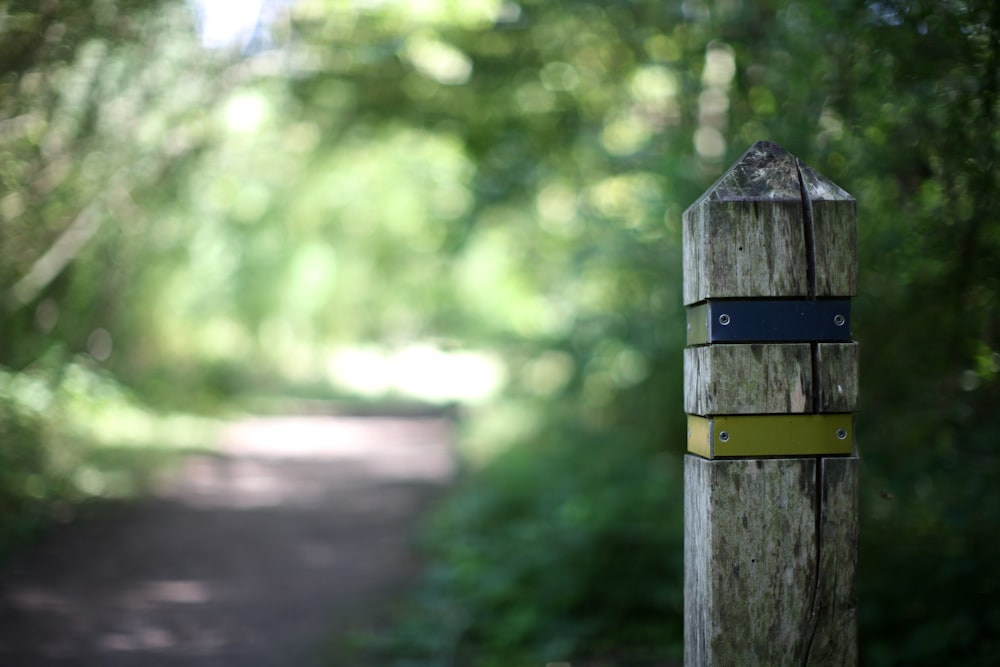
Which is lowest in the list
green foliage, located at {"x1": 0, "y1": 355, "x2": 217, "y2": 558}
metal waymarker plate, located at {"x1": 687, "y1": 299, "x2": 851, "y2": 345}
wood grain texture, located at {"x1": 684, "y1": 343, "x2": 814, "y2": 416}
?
green foliage, located at {"x1": 0, "y1": 355, "x2": 217, "y2": 558}

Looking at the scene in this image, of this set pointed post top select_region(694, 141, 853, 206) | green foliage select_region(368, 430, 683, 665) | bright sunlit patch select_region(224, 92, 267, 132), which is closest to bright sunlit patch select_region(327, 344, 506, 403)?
bright sunlit patch select_region(224, 92, 267, 132)

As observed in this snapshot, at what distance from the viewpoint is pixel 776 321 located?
2.43m

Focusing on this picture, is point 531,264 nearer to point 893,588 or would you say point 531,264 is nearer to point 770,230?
point 893,588

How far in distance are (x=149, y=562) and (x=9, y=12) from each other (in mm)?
4489

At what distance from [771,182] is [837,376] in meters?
0.56

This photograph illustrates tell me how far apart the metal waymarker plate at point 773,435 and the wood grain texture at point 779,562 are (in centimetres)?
3

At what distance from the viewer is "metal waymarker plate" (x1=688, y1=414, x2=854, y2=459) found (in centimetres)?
242

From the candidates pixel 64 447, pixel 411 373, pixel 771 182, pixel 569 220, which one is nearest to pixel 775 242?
pixel 771 182

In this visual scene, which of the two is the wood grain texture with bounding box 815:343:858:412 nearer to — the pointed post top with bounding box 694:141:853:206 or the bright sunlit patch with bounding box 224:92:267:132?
the pointed post top with bounding box 694:141:853:206

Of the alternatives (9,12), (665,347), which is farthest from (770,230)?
(9,12)

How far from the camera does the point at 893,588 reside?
4.58m

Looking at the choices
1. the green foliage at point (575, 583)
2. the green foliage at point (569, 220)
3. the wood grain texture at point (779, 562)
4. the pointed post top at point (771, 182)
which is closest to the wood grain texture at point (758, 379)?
the wood grain texture at point (779, 562)

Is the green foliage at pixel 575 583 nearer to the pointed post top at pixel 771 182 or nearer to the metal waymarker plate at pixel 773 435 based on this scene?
the metal waymarker plate at pixel 773 435

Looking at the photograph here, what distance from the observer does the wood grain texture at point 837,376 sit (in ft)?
7.99
